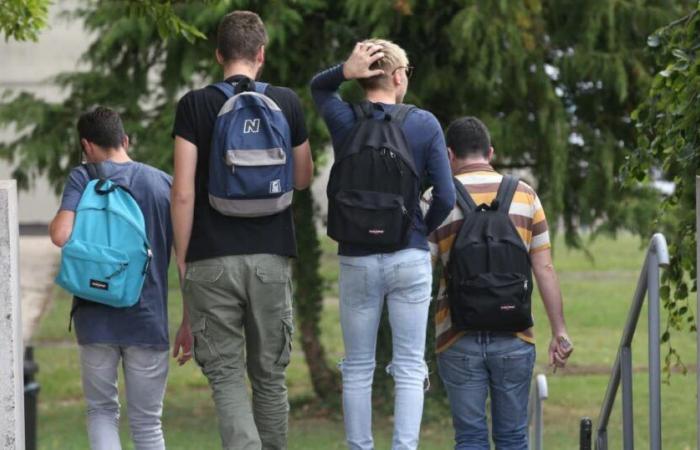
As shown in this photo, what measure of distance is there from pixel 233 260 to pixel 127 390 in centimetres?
78

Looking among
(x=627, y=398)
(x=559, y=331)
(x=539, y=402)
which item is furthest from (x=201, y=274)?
(x=539, y=402)

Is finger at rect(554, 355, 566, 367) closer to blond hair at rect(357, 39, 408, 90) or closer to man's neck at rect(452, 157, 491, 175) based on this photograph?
man's neck at rect(452, 157, 491, 175)

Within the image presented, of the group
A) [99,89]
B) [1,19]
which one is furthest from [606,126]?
[1,19]

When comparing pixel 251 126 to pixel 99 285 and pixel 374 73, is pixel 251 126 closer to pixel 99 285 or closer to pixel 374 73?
pixel 374 73

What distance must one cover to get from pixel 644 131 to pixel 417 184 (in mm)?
2588

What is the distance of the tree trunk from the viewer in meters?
13.6

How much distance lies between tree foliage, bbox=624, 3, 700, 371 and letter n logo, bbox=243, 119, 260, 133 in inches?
74.9

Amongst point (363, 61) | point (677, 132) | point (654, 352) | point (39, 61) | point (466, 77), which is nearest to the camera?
point (654, 352)

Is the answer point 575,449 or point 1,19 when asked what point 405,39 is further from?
point 1,19

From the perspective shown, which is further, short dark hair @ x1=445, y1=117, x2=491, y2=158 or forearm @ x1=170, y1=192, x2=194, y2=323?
short dark hair @ x1=445, y1=117, x2=491, y2=158

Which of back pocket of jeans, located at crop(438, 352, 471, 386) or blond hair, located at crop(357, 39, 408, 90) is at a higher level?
blond hair, located at crop(357, 39, 408, 90)

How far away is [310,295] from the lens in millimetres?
13922

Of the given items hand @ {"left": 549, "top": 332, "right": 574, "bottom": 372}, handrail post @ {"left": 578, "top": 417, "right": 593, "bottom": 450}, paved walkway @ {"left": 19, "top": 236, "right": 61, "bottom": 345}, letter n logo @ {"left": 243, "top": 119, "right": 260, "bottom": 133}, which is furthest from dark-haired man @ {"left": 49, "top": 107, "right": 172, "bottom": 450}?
paved walkway @ {"left": 19, "top": 236, "right": 61, "bottom": 345}

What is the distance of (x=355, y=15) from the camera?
1178 centimetres
